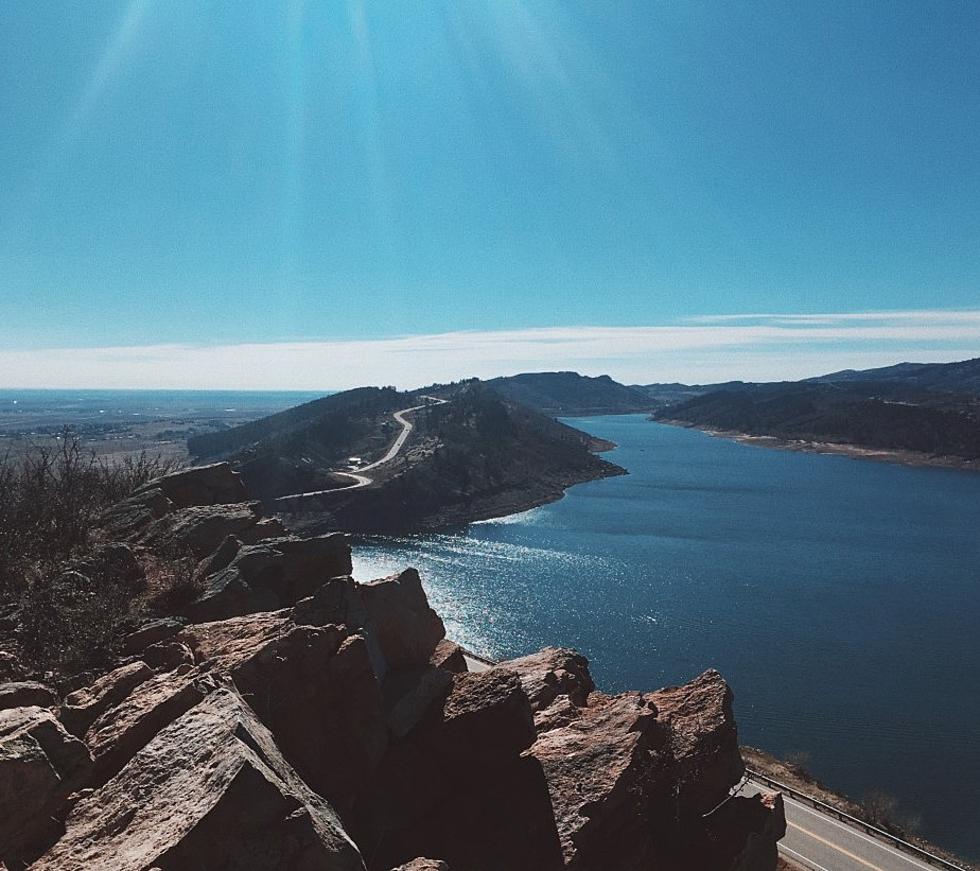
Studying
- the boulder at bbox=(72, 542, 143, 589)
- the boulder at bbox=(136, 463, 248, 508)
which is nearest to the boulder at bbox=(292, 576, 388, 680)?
the boulder at bbox=(72, 542, 143, 589)

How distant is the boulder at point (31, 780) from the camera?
8.96 meters

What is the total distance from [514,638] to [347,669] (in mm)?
62395

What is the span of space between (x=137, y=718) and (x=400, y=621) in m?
10.3

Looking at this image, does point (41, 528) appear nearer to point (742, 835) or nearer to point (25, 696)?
point (25, 696)

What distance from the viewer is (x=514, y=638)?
247 ft

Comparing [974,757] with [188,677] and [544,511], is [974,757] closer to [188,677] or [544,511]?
[188,677]

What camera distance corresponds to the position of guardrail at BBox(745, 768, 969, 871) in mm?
32631

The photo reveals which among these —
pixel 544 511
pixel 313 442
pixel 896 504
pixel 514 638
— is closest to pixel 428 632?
pixel 514 638

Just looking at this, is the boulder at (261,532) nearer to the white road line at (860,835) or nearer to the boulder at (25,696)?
the boulder at (25,696)

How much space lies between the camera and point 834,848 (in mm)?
32438

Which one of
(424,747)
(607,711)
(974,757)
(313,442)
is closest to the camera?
(424,747)

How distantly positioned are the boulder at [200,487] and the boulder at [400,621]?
43.5 ft

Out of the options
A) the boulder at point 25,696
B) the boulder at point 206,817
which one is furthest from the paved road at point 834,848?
the boulder at point 25,696

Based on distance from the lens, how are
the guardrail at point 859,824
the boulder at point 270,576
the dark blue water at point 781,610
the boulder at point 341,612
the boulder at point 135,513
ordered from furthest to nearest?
1. the dark blue water at point 781,610
2. the guardrail at point 859,824
3. the boulder at point 135,513
4. the boulder at point 270,576
5. the boulder at point 341,612
